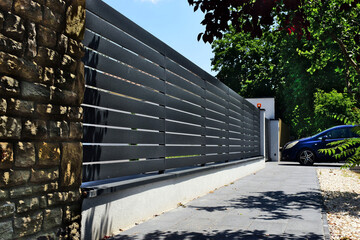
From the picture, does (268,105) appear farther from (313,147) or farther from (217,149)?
(217,149)

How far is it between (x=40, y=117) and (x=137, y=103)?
214 cm

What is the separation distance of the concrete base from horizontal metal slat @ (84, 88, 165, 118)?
1080 millimetres

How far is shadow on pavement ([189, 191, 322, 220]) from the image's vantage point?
6.25 metres

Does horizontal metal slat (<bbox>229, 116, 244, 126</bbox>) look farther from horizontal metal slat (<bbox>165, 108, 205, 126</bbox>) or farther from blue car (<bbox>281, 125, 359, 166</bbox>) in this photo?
blue car (<bbox>281, 125, 359, 166</bbox>)

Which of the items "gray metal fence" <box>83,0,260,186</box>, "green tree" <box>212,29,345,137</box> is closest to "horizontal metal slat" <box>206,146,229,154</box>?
"gray metal fence" <box>83,0,260,186</box>

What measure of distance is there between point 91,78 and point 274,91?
32691mm

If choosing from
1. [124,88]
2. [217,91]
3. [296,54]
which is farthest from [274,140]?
A: [124,88]

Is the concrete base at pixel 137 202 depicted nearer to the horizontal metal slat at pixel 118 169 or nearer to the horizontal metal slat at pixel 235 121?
the horizontal metal slat at pixel 118 169

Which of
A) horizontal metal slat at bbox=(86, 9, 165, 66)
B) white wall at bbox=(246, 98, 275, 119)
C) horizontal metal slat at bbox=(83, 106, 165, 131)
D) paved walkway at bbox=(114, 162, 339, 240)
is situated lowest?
paved walkway at bbox=(114, 162, 339, 240)

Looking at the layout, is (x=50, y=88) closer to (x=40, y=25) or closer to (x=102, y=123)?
(x=40, y=25)

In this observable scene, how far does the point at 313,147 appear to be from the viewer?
17.0 meters

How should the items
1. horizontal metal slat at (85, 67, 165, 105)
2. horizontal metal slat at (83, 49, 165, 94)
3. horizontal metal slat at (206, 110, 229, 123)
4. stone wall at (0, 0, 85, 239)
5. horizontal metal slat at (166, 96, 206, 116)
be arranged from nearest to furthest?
stone wall at (0, 0, 85, 239) < horizontal metal slat at (83, 49, 165, 94) < horizontal metal slat at (85, 67, 165, 105) < horizontal metal slat at (166, 96, 206, 116) < horizontal metal slat at (206, 110, 229, 123)

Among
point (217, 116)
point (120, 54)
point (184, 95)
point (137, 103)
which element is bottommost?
point (137, 103)

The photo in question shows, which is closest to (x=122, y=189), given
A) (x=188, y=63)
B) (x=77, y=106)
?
(x=77, y=106)
